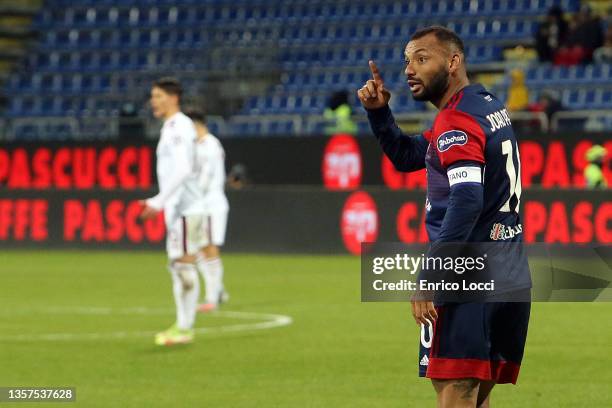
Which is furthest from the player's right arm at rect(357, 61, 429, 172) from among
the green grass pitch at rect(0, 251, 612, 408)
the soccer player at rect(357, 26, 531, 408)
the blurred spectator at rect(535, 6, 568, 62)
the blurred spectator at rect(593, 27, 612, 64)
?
the blurred spectator at rect(535, 6, 568, 62)

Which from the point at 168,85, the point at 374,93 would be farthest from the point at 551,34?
the point at 374,93

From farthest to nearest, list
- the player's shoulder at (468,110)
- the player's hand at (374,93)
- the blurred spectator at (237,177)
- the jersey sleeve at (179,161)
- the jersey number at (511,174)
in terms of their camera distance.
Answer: the blurred spectator at (237,177)
the jersey sleeve at (179,161)
the player's hand at (374,93)
the jersey number at (511,174)
the player's shoulder at (468,110)

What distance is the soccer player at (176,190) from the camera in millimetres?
13242

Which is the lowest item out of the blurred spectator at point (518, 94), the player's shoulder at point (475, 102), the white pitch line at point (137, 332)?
the white pitch line at point (137, 332)

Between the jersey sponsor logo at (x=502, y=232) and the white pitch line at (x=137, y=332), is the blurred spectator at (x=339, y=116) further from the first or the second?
the jersey sponsor logo at (x=502, y=232)

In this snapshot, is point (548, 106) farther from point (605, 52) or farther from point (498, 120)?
point (498, 120)

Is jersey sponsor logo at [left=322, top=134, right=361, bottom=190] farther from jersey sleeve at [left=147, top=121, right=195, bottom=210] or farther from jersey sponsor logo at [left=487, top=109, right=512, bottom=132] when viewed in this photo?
jersey sponsor logo at [left=487, top=109, right=512, bottom=132]

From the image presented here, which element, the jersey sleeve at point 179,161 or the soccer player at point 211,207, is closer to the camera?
the jersey sleeve at point 179,161

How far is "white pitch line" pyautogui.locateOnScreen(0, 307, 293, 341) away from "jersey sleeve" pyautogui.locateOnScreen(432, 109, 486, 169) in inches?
335

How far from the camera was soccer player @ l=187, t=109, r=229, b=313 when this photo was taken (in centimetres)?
1759

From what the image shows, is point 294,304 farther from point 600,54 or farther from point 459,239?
point 600,54

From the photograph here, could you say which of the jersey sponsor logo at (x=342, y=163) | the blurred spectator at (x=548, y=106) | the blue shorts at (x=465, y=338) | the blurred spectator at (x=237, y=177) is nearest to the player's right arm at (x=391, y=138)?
the blue shorts at (x=465, y=338)

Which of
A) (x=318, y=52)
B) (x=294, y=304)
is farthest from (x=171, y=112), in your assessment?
(x=318, y=52)

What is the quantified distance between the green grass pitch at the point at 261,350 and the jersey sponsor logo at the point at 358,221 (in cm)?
451
